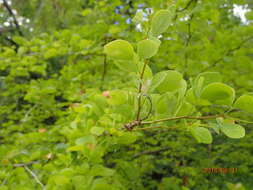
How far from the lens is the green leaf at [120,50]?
0.50 meters

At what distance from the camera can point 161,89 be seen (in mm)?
550

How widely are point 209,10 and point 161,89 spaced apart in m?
1.08

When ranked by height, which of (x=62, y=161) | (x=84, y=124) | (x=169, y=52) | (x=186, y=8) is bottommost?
(x=62, y=161)

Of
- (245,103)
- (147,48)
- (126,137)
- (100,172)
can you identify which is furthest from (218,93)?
(100,172)

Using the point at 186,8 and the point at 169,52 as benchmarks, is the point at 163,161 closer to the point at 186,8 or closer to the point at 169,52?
the point at 169,52

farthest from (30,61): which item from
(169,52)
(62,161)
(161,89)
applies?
(161,89)

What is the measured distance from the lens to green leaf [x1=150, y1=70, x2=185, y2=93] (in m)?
0.53

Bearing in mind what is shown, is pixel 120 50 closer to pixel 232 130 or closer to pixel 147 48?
pixel 147 48

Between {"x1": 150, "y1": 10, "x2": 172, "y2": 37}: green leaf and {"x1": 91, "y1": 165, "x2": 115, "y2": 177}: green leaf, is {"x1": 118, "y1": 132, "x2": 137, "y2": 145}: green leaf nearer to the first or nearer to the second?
{"x1": 91, "y1": 165, "x2": 115, "y2": 177}: green leaf

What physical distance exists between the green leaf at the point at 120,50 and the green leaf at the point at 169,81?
0.07 m

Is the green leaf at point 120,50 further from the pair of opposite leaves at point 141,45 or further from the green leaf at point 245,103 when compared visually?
the green leaf at point 245,103

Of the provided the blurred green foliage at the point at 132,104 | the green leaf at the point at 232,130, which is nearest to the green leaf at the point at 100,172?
the blurred green foliage at the point at 132,104

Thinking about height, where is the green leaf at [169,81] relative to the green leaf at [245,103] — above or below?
above

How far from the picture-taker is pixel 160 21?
506 mm
